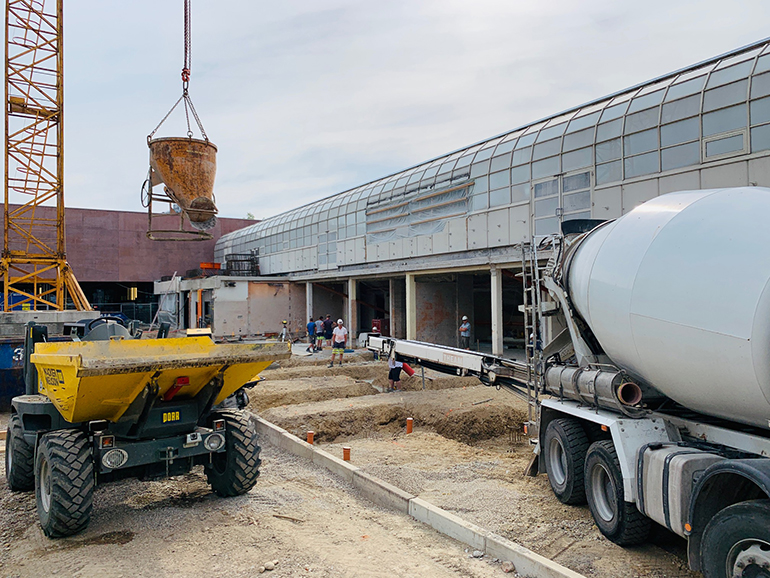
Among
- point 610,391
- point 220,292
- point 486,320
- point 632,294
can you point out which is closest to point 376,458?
point 610,391

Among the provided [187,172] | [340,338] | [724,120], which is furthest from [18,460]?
[724,120]

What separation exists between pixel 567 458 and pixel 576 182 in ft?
38.9

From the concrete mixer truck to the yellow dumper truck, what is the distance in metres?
3.58

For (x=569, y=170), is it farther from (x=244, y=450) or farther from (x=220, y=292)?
(x=220, y=292)

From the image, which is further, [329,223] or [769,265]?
[329,223]

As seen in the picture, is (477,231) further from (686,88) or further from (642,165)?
(686,88)

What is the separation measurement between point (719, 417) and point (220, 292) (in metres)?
28.8

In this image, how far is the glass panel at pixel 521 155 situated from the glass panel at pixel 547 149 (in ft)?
0.92

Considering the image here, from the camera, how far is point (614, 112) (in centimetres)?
1561

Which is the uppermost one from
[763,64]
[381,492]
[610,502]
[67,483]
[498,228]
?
[763,64]

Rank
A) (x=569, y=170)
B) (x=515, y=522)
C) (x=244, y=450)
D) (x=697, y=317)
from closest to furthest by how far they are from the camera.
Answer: (x=697, y=317) < (x=515, y=522) < (x=244, y=450) < (x=569, y=170)

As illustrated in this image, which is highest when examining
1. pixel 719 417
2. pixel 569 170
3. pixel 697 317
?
pixel 569 170

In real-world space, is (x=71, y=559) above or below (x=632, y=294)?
below

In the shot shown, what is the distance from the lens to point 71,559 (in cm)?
539
